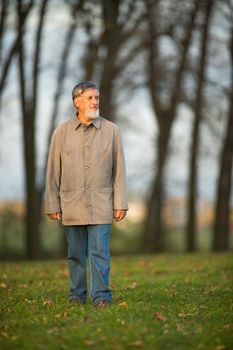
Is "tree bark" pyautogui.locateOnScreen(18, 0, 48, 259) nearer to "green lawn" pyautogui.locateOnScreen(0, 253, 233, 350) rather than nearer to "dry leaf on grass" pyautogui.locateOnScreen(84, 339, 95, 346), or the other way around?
"green lawn" pyautogui.locateOnScreen(0, 253, 233, 350)

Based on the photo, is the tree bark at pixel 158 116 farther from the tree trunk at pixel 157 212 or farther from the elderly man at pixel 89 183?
the elderly man at pixel 89 183

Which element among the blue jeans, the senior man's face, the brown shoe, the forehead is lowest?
the brown shoe

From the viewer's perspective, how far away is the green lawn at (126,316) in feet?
22.7

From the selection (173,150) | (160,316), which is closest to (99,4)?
(173,150)

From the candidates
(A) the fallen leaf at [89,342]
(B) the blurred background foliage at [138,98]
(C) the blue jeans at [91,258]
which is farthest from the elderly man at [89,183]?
(B) the blurred background foliage at [138,98]

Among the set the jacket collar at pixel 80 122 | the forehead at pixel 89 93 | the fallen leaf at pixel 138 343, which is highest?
the forehead at pixel 89 93

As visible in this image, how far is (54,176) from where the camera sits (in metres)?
8.54

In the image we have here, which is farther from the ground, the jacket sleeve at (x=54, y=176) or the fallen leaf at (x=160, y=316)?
the jacket sleeve at (x=54, y=176)

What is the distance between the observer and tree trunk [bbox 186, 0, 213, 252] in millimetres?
23844

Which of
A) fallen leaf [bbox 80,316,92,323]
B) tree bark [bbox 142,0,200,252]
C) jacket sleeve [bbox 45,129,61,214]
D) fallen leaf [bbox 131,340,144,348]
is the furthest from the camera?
tree bark [bbox 142,0,200,252]

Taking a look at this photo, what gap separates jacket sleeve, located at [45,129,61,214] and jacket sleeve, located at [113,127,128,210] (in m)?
0.66

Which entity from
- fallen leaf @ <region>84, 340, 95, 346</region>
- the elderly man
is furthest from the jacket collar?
fallen leaf @ <region>84, 340, 95, 346</region>

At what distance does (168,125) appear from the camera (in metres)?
26.2

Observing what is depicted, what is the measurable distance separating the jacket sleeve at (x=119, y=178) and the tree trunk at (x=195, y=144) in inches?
628
